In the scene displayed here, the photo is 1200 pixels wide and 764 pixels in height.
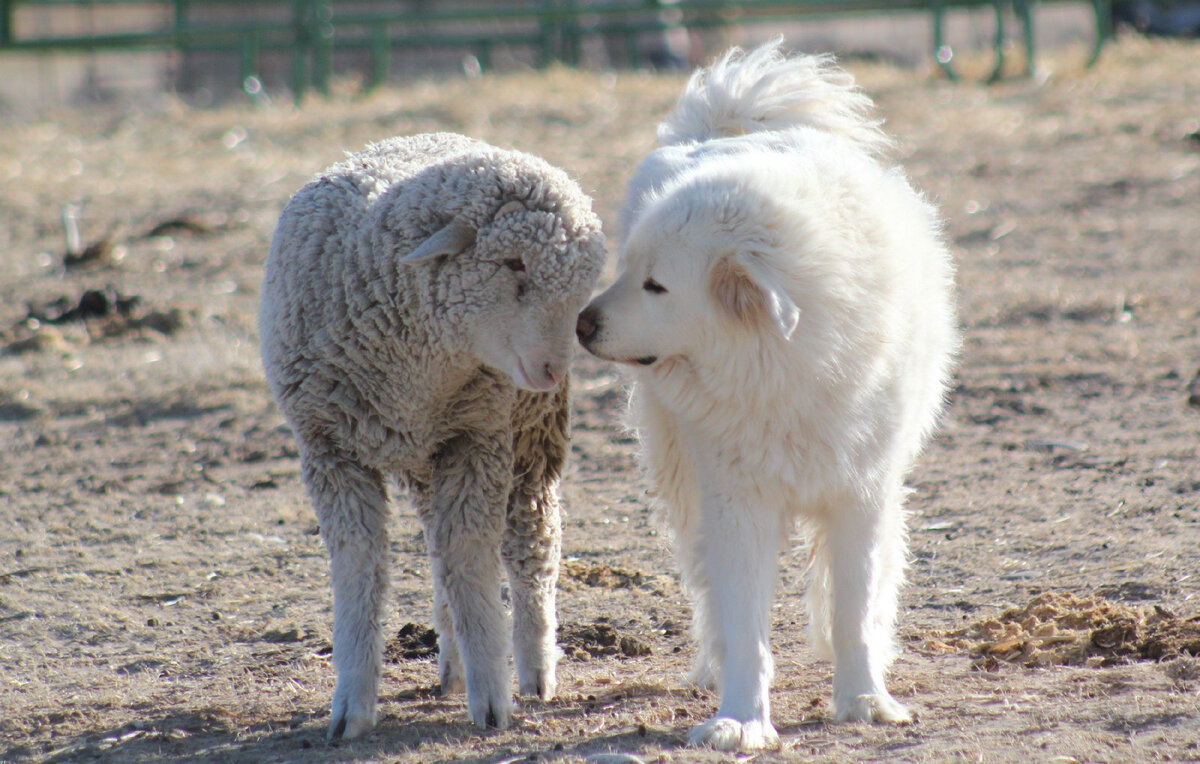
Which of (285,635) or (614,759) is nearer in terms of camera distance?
(614,759)

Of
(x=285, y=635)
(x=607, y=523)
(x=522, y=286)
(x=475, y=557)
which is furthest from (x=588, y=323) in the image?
(x=607, y=523)

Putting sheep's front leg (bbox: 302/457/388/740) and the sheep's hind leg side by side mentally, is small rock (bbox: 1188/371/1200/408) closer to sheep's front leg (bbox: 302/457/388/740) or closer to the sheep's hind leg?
the sheep's hind leg

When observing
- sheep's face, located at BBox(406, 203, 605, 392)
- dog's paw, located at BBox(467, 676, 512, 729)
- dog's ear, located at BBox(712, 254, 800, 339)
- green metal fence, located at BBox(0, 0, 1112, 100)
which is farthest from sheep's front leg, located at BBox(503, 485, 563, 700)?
green metal fence, located at BBox(0, 0, 1112, 100)

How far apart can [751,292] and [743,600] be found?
0.90 metres

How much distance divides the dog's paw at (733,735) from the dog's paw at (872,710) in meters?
0.32

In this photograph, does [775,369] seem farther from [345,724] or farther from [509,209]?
[345,724]

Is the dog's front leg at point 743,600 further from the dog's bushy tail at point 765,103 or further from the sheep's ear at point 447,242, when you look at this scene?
the dog's bushy tail at point 765,103

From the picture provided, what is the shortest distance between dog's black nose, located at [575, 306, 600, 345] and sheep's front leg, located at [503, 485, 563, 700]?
85 centimetres

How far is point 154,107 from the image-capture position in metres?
21.5

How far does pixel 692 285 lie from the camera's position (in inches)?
152

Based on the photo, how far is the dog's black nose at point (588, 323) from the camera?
3.86 meters

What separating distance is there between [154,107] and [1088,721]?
2033cm

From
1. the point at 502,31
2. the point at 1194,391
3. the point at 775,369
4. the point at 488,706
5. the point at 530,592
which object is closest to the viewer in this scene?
the point at 775,369

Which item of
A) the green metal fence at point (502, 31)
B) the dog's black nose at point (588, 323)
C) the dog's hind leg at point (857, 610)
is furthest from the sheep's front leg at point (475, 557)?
the green metal fence at point (502, 31)
